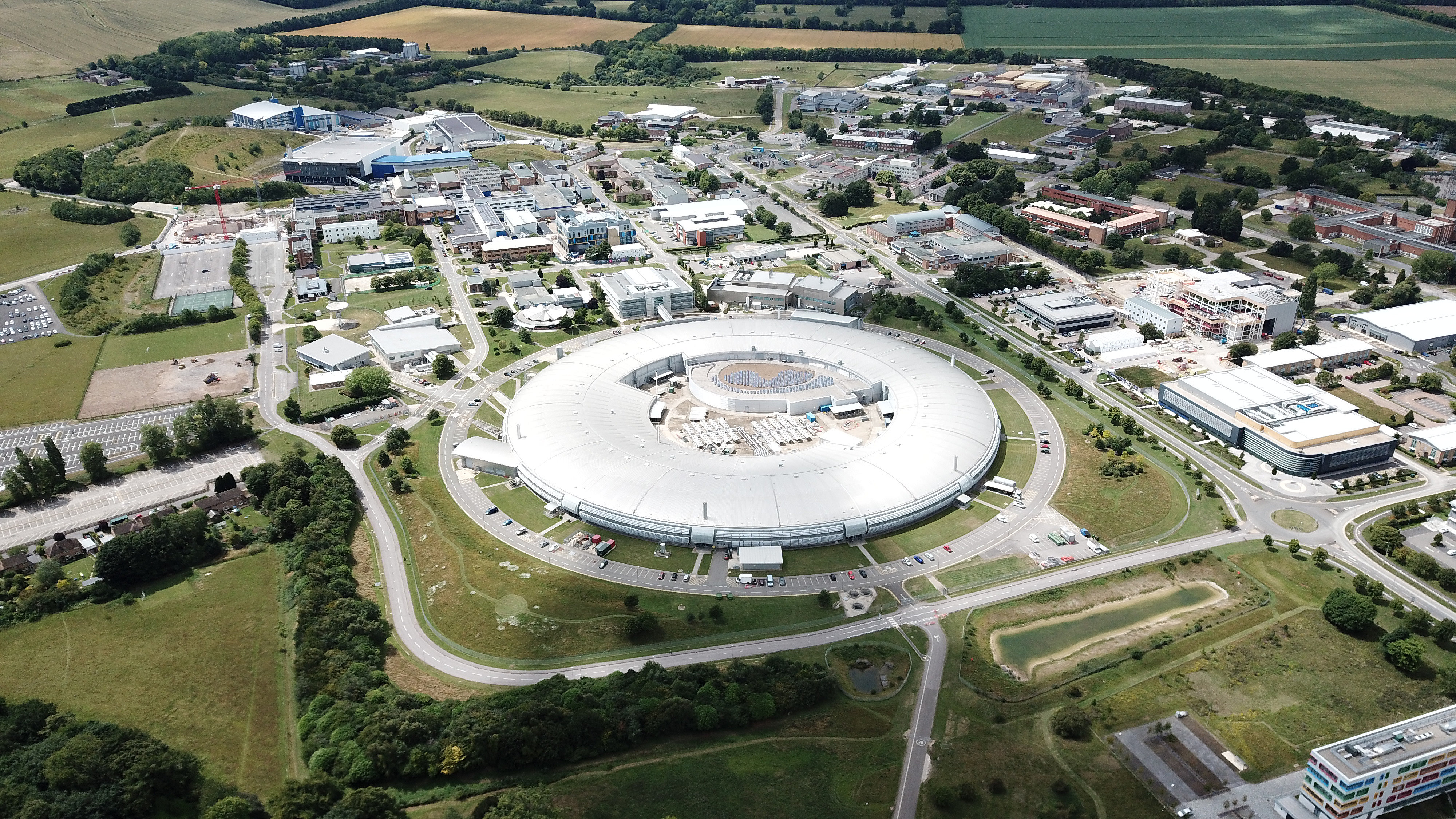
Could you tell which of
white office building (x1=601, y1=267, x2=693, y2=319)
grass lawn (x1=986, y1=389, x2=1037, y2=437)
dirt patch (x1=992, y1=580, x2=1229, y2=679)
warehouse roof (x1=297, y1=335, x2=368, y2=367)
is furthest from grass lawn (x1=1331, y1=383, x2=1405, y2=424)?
warehouse roof (x1=297, y1=335, x2=368, y2=367)

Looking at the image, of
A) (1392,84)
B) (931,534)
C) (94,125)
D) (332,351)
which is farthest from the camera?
(1392,84)

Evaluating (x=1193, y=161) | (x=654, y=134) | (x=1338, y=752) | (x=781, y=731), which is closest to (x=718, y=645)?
(x=781, y=731)

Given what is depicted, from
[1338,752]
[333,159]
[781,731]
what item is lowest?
[781,731]

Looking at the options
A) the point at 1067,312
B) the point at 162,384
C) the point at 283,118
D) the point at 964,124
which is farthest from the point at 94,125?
the point at 1067,312

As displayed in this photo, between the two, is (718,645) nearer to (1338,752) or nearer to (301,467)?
(1338,752)

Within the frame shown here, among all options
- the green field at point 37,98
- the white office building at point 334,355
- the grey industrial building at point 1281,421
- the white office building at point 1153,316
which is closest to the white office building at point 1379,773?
the grey industrial building at point 1281,421

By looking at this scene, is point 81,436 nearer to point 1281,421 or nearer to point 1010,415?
point 1010,415
